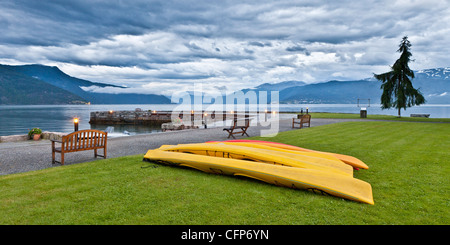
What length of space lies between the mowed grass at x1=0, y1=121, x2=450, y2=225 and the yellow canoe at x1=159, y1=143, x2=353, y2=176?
0.57 meters

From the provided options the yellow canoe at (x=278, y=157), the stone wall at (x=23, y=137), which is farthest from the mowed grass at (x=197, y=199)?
the stone wall at (x=23, y=137)

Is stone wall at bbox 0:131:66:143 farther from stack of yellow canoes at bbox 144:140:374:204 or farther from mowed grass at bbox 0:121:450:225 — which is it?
stack of yellow canoes at bbox 144:140:374:204

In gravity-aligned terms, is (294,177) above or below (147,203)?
above

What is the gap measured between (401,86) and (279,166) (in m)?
29.7

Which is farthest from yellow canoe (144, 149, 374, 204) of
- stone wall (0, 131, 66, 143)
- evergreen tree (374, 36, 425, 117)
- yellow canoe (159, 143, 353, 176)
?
evergreen tree (374, 36, 425, 117)

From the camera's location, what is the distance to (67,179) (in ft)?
16.5

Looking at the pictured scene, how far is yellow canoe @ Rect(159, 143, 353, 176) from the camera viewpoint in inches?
192

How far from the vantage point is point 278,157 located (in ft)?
17.1

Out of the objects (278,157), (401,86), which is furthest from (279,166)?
(401,86)

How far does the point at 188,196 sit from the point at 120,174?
6.82 feet

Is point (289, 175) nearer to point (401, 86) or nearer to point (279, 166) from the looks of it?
point (279, 166)
